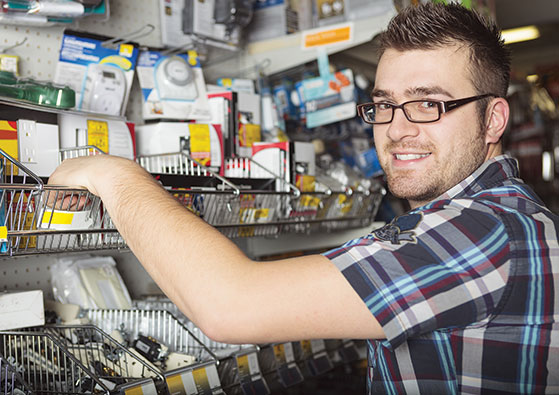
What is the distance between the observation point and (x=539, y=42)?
261 inches

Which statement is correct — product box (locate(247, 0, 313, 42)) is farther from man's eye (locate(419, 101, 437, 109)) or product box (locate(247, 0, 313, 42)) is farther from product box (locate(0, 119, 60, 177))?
man's eye (locate(419, 101, 437, 109))

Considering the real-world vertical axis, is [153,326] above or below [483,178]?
below

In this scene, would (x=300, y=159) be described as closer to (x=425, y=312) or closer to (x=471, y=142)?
(x=471, y=142)

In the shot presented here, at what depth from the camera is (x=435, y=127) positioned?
1.43m

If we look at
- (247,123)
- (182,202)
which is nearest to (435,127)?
(182,202)

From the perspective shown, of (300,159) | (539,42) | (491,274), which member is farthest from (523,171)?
(491,274)

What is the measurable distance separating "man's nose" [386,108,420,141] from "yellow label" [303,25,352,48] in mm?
1400

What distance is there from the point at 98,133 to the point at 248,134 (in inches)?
31.0

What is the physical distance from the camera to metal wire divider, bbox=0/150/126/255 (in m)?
1.38

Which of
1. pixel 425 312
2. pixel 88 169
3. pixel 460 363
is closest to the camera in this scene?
pixel 425 312

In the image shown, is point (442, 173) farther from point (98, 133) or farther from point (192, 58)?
point (192, 58)

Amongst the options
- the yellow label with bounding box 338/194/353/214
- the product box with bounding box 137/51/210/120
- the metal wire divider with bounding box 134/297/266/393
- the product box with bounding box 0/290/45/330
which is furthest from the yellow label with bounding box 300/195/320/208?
the product box with bounding box 0/290/45/330

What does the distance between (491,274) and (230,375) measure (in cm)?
99

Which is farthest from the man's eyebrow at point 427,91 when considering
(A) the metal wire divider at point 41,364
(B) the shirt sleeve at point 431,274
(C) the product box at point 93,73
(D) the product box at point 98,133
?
(C) the product box at point 93,73
